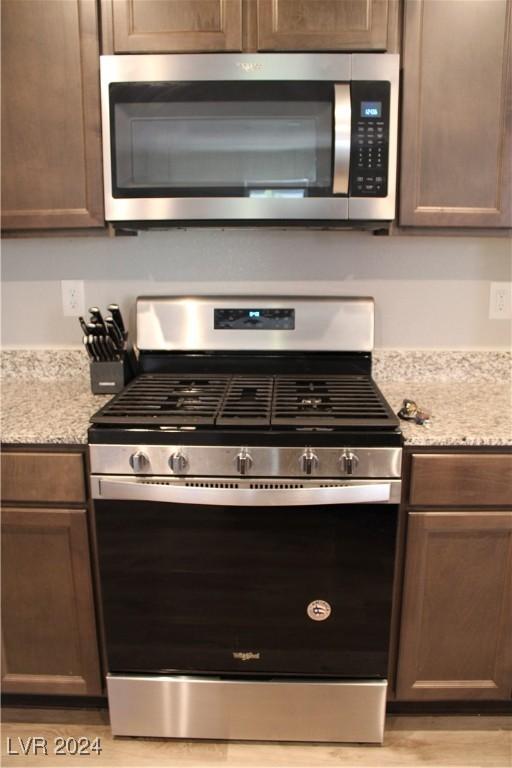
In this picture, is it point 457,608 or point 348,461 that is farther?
point 457,608

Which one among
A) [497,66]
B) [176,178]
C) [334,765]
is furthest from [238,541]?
[497,66]

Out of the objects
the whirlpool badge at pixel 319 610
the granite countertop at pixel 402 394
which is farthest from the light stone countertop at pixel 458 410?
the whirlpool badge at pixel 319 610

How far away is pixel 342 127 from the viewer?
154cm

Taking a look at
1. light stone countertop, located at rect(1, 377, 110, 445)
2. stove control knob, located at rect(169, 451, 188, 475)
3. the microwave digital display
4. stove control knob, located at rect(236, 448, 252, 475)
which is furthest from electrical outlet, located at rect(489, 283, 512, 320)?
light stone countertop, located at rect(1, 377, 110, 445)

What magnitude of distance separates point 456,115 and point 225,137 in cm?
61

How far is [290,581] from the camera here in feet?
4.95

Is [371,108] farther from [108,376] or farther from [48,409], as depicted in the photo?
[48,409]

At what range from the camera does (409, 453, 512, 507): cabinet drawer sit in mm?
1487

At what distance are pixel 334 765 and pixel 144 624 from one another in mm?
624

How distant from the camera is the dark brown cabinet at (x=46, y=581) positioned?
5.02ft

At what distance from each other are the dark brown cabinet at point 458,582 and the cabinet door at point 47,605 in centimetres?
85

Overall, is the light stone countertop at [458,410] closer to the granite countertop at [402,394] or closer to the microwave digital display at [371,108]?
the granite countertop at [402,394]

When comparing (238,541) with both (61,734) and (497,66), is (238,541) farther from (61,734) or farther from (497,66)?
(497,66)

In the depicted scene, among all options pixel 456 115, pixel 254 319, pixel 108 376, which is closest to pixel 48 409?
pixel 108 376
